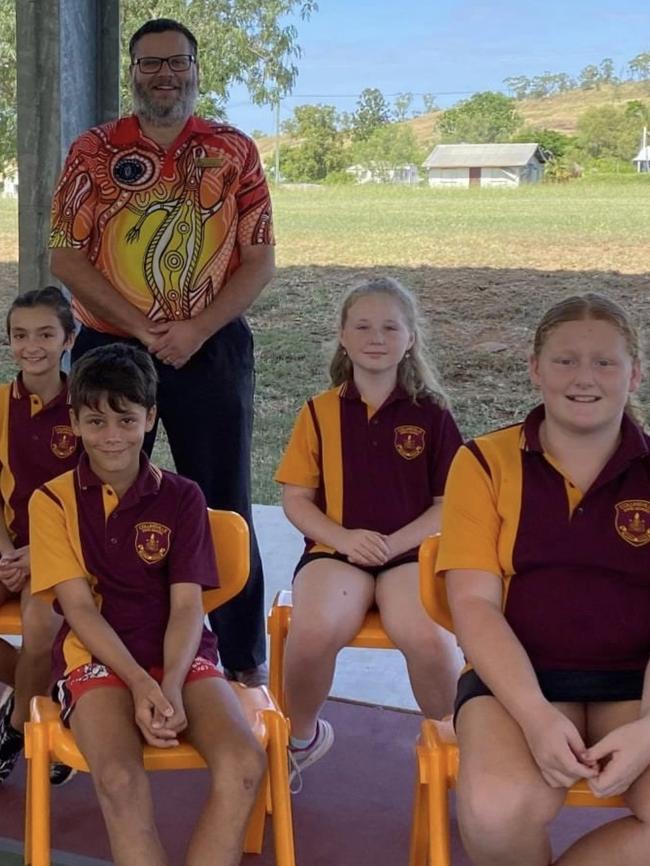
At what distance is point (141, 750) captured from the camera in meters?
1.77

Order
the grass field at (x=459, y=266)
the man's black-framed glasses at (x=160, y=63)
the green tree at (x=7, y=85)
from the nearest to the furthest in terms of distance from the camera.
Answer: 1. the man's black-framed glasses at (x=160, y=63)
2. the green tree at (x=7, y=85)
3. the grass field at (x=459, y=266)

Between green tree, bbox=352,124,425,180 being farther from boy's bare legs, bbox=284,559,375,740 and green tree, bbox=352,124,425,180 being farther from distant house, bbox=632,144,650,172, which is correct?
boy's bare legs, bbox=284,559,375,740

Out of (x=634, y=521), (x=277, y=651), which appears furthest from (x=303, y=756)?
(x=634, y=521)

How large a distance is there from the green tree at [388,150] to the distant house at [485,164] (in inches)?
5.7

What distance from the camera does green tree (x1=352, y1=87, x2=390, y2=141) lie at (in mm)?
8070

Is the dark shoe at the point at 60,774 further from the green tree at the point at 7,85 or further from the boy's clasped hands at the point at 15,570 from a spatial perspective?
the green tree at the point at 7,85

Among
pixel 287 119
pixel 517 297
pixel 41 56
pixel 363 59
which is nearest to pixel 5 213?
pixel 287 119

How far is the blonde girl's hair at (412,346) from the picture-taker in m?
2.44

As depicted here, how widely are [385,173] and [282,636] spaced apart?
22.4 feet

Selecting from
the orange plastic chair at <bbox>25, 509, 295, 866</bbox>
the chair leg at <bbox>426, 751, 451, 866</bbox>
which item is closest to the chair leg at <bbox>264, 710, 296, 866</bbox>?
the orange plastic chair at <bbox>25, 509, 295, 866</bbox>

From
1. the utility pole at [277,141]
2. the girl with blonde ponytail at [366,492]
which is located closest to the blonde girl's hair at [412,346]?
the girl with blonde ponytail at [366,492]

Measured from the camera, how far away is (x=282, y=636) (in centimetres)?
236

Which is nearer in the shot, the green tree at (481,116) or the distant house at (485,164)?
the green tree at (481,116)

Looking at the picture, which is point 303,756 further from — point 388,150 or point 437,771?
point 388,150
